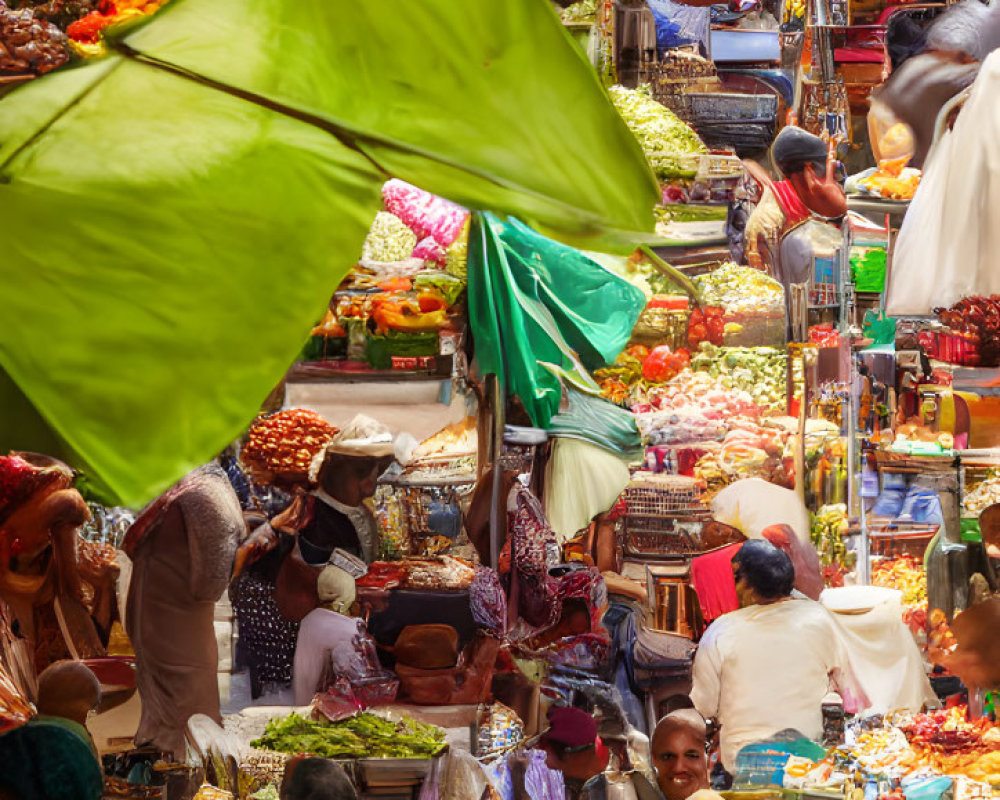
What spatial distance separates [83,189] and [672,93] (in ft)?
4.58

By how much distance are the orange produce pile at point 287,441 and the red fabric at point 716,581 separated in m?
0.93

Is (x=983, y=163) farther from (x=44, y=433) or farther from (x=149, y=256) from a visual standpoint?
(x=44, y=433)

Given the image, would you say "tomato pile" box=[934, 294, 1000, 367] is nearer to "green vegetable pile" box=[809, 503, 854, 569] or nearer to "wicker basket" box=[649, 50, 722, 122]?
"green vegetable pile" box=[809, 503, 854, 569]

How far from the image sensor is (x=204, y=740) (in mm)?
Answer: 2521

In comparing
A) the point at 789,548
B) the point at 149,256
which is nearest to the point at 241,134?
the point at 149,256

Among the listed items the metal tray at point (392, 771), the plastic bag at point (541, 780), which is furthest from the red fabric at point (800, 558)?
the metal tray at point (392, 771)

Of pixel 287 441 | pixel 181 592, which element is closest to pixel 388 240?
pixel 287 441

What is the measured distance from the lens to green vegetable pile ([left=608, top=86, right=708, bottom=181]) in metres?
2.56

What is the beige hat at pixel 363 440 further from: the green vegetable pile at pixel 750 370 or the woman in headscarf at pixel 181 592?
the green vegetable pile at pixel 750 370

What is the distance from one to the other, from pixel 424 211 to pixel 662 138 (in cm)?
60

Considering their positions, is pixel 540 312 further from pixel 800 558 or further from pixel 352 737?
pixel 352 737

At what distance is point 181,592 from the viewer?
2.54 meters

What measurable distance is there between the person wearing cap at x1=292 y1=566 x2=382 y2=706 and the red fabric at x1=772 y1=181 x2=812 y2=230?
1.40 m

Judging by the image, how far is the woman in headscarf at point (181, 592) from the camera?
253 cm
